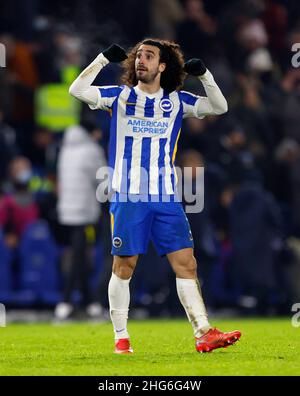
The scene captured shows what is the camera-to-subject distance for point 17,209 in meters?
14.9

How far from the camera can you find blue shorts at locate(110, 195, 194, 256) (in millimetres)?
8789

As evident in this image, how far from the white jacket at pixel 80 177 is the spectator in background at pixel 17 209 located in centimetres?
90

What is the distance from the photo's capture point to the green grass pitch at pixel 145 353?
7.74 m

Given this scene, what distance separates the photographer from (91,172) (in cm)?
1407

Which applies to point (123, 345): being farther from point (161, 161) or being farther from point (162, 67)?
point (162, 67)

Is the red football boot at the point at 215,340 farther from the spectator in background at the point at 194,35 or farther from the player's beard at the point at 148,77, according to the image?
the spectator in background at the point at 194,35

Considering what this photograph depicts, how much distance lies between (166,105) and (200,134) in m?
6.58

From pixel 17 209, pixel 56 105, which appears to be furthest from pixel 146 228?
pixel 56 105

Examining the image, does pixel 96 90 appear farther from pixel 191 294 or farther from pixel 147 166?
pixel 191 294

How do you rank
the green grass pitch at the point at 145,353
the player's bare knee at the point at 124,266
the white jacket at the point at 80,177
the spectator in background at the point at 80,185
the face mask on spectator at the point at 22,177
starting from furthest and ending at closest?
the face mask on spectator at the point at 22,177, the white jacket at the point at 80,177, the spectator in background at the point at 80,185, the player's bare knee at the point at 124,266, the green grass pitch at the point at 145,353

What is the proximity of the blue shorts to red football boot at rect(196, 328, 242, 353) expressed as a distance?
2.11 ft
